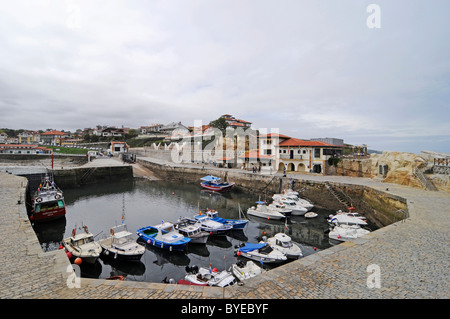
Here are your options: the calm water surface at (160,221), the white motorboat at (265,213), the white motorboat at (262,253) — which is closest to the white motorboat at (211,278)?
the calm water surface at (160,221)

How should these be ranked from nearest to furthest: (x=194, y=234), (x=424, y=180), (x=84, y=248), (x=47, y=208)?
(x=84, y=248) → (x=194, y=234) → (x=47, y=208) → (x=424, y=180)

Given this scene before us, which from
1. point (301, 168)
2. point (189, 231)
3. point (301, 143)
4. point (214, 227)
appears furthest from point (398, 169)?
point (189, 231)

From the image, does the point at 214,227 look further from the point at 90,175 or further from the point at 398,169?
the point at 90,175

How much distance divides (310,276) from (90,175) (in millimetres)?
44307

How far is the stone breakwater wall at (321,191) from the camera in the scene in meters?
19.2

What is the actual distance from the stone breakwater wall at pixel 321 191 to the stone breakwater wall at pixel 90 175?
1147cm

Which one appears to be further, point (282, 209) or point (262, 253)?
point (282, 209)

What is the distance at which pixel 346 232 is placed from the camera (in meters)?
16.3

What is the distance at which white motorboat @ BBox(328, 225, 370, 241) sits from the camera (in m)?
15.9

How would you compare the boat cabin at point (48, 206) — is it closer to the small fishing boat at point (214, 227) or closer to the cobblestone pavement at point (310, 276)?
the cobblestone pavement at point (310, 276)

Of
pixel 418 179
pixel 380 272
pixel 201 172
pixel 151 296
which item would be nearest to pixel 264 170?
pixel 201 172

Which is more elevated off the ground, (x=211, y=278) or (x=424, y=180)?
(x=424, y=180)

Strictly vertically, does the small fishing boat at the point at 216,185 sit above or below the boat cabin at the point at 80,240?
above

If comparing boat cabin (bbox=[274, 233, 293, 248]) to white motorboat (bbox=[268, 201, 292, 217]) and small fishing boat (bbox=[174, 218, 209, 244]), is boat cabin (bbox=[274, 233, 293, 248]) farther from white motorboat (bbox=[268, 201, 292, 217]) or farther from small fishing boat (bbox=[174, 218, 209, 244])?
white motorboat (bbox=[268, 201, 292, 217])
